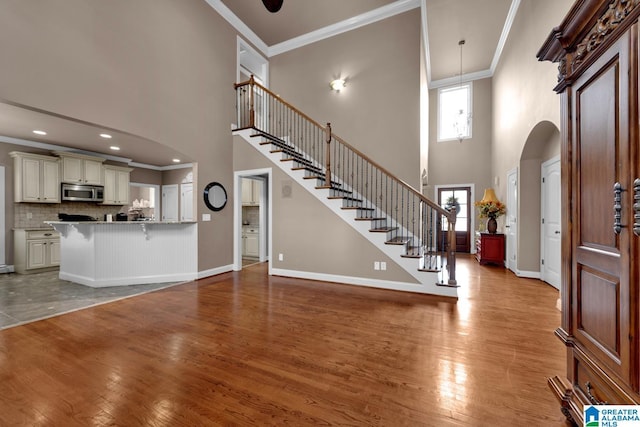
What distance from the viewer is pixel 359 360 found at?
2.13 metres

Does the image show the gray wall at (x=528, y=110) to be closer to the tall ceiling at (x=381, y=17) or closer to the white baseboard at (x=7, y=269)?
the tall ceiling at (x=381, y=17)

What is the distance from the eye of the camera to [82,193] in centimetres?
575

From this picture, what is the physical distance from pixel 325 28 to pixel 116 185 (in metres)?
6.15

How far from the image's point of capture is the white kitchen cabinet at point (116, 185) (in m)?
6.14

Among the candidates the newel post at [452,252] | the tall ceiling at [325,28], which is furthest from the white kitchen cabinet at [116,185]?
the newel post at [452,252]

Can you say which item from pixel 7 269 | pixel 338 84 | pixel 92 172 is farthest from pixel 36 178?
pixel 338 84

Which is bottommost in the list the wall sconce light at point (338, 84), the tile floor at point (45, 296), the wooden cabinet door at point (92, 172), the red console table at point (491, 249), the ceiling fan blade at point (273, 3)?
the tile floor at point (45, 296)

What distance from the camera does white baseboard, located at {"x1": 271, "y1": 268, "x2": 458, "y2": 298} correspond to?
3.79 meters

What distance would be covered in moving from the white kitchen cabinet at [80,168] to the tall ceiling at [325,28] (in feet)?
1.33

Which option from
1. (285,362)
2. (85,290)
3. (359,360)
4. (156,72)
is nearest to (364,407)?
(359,360)

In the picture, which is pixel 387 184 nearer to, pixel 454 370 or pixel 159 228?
pixel 454 370

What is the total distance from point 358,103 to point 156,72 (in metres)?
3.79

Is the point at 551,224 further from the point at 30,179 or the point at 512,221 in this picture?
the point at 30,179

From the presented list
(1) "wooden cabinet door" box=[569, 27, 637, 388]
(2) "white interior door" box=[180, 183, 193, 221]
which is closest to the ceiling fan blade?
(1) "wooden cabinet door" box=[569, 27, 637, 388]
